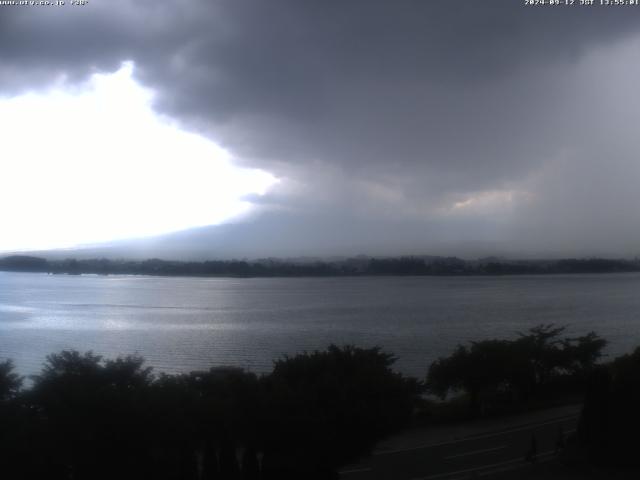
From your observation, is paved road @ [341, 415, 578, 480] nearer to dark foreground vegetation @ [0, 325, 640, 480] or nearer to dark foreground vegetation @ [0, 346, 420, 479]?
dark foreground vegetation @ [0, 325, 640, 480]

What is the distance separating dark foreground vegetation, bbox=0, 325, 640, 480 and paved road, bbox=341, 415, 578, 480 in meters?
1.09

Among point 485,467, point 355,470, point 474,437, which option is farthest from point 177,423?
point 474,437

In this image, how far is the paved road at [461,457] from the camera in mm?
10562

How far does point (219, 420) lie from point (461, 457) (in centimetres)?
510

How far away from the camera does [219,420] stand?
356 inches

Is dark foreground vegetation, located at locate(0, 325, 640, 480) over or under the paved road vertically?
over

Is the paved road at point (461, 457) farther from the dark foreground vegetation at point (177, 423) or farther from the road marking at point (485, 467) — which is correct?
the dark foreground vegetation at point (177, 423)

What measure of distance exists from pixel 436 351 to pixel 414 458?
1638 centimetres

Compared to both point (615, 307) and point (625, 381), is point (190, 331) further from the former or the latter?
point (615, 307)

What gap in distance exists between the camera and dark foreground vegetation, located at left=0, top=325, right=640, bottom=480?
804 cm

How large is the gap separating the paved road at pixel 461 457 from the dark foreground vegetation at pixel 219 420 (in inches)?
42.8

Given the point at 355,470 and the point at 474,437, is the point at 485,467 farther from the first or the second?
the point at 474,437

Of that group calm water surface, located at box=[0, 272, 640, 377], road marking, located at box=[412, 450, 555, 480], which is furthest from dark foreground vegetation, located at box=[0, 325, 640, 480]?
calm water surface, located at box=[0, 272, 640, 377]

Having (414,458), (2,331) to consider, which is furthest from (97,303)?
(414,458)
